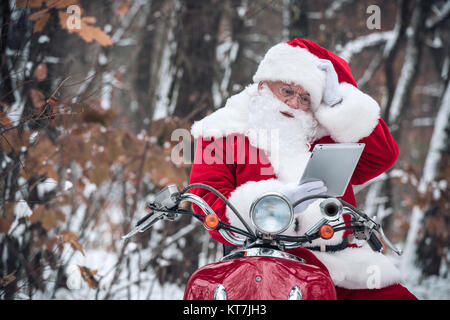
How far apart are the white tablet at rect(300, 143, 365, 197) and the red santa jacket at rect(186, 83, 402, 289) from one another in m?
0.33

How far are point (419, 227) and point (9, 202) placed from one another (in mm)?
6154

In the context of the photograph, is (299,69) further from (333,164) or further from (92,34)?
(92,34)

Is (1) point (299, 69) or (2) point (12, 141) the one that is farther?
(2) point (12, 141)

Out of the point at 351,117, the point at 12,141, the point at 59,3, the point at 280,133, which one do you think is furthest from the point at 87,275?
the point at 351,117

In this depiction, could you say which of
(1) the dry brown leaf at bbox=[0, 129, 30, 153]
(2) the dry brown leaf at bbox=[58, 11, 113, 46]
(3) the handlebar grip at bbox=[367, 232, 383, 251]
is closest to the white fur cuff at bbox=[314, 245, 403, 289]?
(3) the handlebar grip at bbox=[367, 232, 383, 251]

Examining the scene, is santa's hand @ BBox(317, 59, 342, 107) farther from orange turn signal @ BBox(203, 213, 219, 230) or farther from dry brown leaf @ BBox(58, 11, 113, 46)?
dry brown leaf @ BBox(58, 11, 113, 46)

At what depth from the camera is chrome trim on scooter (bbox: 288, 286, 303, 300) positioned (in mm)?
1509

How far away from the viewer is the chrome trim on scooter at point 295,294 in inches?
59.4

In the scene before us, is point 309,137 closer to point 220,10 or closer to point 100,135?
point 100,135

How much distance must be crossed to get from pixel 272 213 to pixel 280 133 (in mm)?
859

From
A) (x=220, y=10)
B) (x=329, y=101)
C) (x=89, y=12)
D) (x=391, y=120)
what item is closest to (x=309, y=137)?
(x=329, y=101)

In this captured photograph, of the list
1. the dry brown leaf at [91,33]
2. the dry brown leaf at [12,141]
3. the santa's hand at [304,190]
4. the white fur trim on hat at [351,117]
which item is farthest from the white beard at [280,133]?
the dry brown leaf at [12,141]

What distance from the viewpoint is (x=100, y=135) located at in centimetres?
360

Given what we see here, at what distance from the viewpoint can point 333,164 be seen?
1682 millimetres
